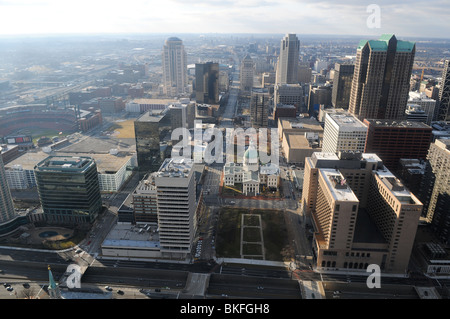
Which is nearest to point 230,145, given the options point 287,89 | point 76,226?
point 287,89

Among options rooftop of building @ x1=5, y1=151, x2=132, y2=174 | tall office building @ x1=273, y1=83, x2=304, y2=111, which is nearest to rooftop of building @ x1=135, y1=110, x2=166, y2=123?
rooftop of building @ x1=5, y1=151, x2=132, y2=174

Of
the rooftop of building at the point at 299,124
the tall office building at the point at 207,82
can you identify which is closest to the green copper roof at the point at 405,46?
the rooftop of building at the point at 299,124

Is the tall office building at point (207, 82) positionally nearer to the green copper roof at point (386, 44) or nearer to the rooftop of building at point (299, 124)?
the rooftop of building at point (299, 124)

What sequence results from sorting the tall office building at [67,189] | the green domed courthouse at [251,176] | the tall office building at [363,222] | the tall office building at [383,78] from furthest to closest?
the tall office building at [383,78]
the green domed courthouse at [251,176]
the tall office building at [67,189]
the tall office building at [363,222]

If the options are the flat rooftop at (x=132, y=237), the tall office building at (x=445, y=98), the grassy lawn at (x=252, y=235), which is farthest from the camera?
the tall office building at (x=445, y=98)

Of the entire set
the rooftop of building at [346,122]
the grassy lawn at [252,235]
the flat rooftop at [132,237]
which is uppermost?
the rooftop of building at [346,122]
